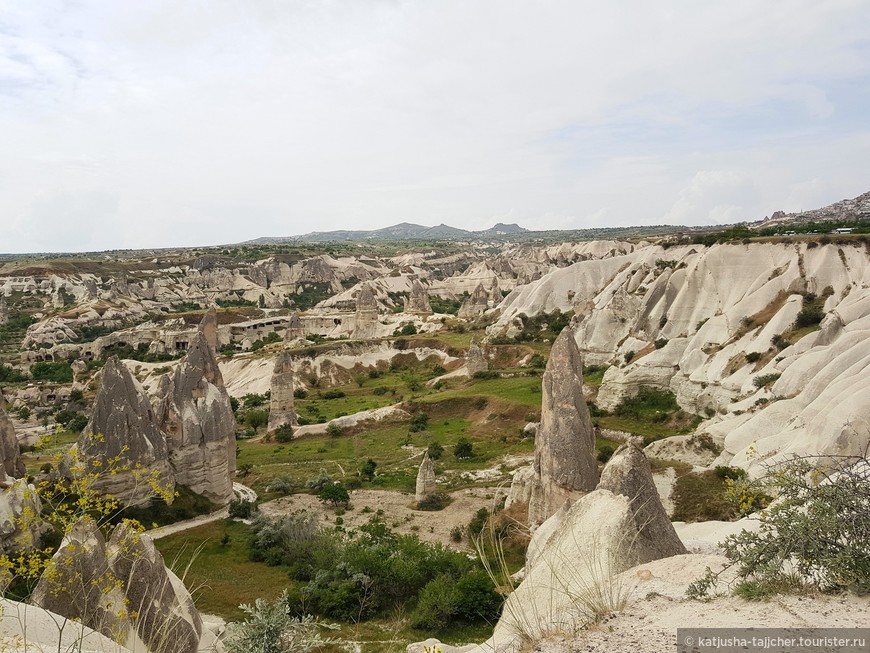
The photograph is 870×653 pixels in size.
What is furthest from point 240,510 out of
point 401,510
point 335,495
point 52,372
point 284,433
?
point 52,372

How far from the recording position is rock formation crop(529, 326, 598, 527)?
1658cm

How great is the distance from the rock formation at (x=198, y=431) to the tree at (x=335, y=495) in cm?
413

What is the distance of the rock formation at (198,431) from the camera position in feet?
74.4

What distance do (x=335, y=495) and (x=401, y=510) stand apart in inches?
127

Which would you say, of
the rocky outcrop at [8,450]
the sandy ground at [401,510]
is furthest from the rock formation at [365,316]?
the rocky outcrop at [8,450]

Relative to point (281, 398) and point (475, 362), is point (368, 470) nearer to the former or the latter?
point (281, 398)

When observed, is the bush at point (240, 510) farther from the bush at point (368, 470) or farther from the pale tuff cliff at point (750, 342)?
the pale tuff cliff at point (750, 342)

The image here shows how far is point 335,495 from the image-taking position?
2464 centimetres

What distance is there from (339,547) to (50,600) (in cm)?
923

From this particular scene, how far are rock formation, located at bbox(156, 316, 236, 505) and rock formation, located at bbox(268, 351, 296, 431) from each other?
1562 cm

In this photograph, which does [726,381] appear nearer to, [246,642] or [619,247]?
[246,642]

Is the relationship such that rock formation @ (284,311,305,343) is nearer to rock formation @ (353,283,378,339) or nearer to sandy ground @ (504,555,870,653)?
rock formation @ (353,283,378,339)

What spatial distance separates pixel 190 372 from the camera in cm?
2430

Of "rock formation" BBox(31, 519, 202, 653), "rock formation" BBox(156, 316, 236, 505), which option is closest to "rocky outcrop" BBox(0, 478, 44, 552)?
"rock formation" BBox(31, 519, 202, 653)
